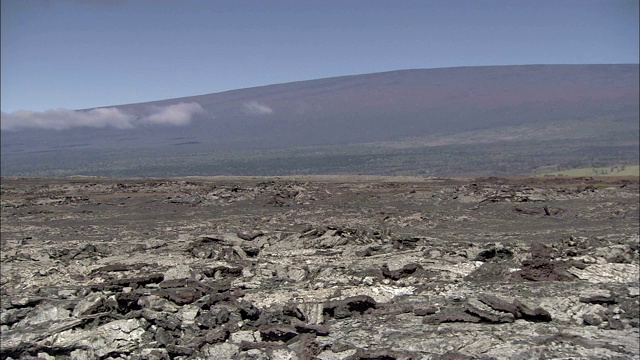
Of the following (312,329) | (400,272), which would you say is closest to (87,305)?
(312,329)

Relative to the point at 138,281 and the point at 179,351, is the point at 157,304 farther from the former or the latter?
the point at 179,351

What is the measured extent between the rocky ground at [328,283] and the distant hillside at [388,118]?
58414 millimetres

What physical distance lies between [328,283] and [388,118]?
11184 centimetres

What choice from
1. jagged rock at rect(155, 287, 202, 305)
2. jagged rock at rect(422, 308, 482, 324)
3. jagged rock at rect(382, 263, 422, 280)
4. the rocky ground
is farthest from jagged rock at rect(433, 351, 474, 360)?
jagged rock at rect(155, 287, 202, 305)

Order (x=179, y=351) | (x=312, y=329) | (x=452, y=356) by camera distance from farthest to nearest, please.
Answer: (x=312, y=329)
(x=179, y=351)
(x=452, y=356)

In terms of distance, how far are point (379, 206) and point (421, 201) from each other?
131 centimetres

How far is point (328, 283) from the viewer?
9.47 metres

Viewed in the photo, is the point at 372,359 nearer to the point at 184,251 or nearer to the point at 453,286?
the point at 453,286

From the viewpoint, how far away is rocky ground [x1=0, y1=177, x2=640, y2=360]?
24.6ft

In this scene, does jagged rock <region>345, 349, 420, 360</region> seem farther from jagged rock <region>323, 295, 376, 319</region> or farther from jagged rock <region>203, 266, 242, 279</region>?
jagged rock <region>203, 266, 242, 279</region>

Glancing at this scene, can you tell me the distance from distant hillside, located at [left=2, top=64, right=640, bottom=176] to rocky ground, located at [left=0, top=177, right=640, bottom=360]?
5841cm

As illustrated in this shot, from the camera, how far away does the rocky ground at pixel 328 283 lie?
7508 millimetres

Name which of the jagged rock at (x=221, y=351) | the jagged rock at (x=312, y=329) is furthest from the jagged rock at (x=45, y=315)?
the jagged rock at (x=312, y=329)

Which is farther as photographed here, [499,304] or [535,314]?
[499,304]
